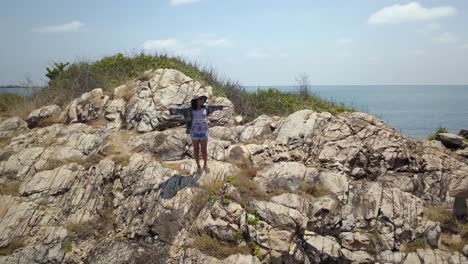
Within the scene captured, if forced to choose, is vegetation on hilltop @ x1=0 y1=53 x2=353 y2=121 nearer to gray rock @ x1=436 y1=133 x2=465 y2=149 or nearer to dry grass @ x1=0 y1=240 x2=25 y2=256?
gray rock @ x1=436 y1=133 x2=465 y2=149

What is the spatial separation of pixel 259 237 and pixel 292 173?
2561 millimetres

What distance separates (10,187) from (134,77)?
25.3ft

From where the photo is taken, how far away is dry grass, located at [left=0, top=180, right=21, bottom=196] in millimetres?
10684

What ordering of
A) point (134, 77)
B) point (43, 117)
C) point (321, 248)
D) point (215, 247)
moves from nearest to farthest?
point (215, 247)
point (321, 248)
point (43, 117)
point (134, 77)

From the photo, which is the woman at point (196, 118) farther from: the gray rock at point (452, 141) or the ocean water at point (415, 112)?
the gray rock at point (452, 141)

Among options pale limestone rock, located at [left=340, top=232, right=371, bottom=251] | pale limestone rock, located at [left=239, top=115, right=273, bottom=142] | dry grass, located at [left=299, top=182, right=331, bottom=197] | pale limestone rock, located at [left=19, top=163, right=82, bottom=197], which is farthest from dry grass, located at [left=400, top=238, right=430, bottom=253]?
pale limestone rock, located at [left=19, top=163, right=82, bottom=197]

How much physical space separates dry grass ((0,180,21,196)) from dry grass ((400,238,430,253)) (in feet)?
37.2

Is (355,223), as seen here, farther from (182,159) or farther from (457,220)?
(182,159)

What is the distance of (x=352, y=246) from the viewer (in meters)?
8.75

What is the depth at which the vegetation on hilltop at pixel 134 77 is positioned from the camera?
616 inches

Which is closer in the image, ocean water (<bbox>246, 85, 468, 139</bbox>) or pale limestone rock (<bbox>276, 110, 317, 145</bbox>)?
pale limestone rock (<bbox>276, 110, 317, 145</bbox>)

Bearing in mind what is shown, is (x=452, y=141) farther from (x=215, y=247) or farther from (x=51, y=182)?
(x=51, y=182)

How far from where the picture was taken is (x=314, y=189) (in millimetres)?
9891

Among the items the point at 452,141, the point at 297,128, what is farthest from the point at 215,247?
the point at 452,141
